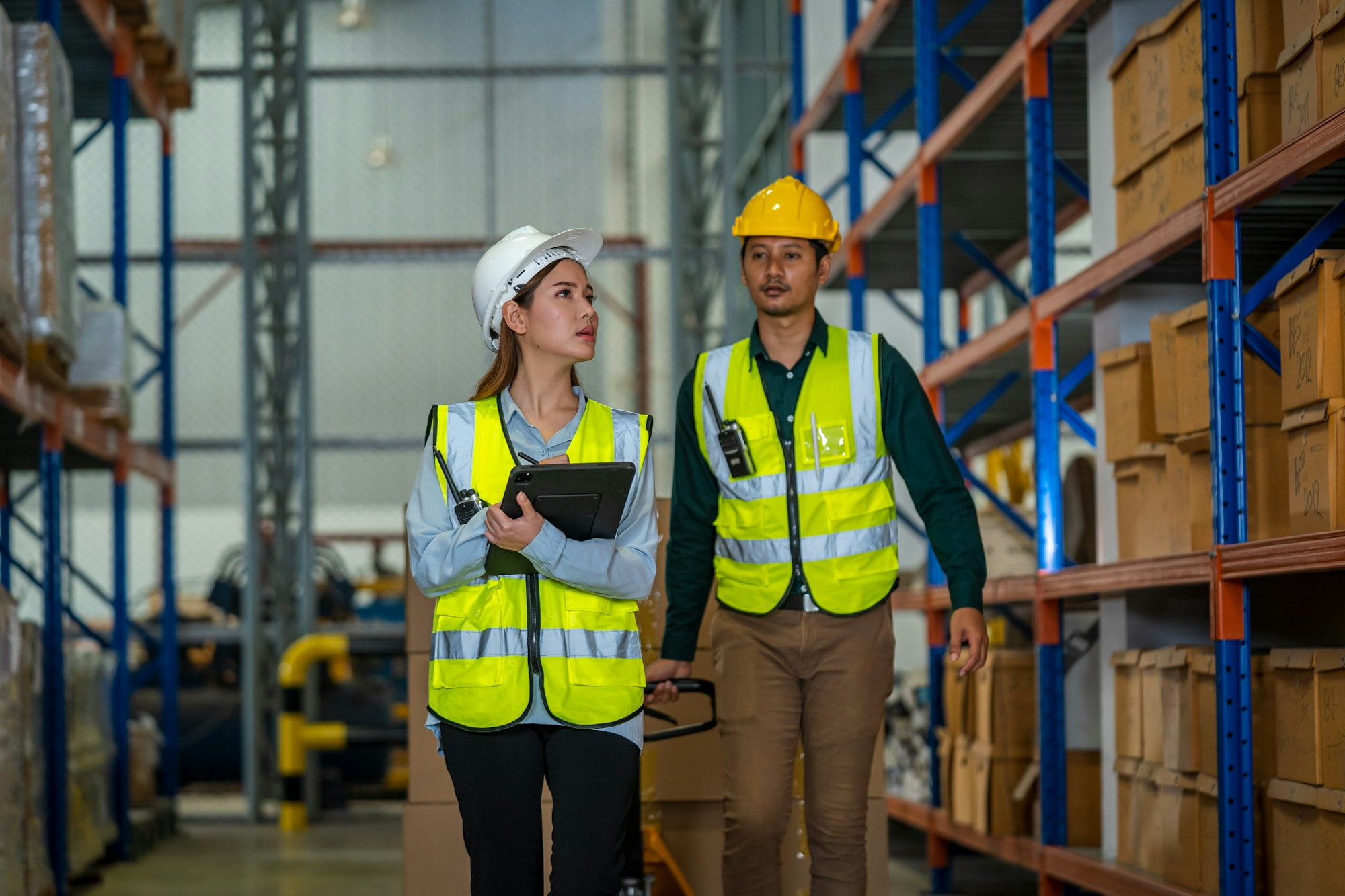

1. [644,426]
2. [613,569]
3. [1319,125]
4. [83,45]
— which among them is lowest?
[613,569]

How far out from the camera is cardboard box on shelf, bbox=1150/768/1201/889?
4.73 meters

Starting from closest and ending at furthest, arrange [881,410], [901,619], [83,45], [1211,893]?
1. [881,410]
2. [1211,893]
3. [83,45]
4. [901,619]

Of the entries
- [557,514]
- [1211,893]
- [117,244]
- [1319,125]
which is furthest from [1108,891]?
[117,244]

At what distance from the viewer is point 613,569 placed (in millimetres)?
3012

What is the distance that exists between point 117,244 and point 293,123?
12.9 feet

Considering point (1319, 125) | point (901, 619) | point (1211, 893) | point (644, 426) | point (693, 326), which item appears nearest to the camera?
point (644, 426)

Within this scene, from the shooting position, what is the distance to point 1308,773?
4121 mm

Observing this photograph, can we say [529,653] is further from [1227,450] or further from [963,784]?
Result: [963,784]

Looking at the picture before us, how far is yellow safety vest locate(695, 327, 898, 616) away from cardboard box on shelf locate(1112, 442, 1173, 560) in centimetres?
144

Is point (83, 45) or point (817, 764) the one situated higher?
point (83, 45)

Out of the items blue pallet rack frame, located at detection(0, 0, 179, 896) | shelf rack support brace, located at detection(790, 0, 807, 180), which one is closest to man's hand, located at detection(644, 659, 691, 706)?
blue pallet rack frame, located at detection(0, 0, 179, 896)

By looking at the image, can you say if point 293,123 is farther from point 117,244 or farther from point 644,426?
point 644,426

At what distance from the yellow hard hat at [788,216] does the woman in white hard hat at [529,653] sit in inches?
41.8

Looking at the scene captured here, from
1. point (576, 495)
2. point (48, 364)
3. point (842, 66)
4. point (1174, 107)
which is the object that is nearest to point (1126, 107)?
point (1174, 107)
